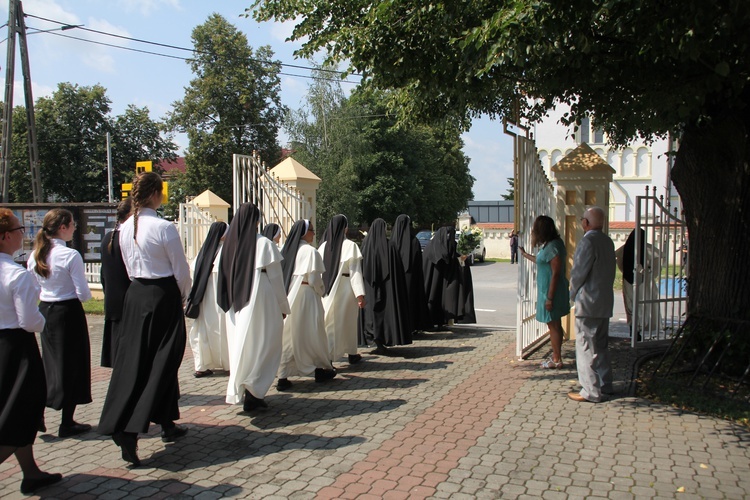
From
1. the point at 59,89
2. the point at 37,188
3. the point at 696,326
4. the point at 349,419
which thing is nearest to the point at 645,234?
the point at 696,326

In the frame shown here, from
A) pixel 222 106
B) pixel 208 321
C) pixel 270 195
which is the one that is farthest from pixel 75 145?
pixel 208 321

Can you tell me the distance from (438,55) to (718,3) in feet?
8.76

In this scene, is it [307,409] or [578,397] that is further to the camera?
[578,397]

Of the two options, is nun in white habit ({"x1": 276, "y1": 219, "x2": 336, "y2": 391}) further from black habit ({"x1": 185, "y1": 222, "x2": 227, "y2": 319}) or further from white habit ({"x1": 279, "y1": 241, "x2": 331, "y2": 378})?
black habit ({"x1": 185, "y1": 222, "x2": 227, "y2": 319})

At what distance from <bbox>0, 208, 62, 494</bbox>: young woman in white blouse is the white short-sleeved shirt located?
31.5 inches

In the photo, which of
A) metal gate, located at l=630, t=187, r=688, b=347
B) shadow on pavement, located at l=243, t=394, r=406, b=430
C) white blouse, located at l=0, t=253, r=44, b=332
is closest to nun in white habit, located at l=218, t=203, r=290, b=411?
shadow on pavement, located at l=243, t=394, r=406, b=430

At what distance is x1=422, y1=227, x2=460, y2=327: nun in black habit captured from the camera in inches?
425

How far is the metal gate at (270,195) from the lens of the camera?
10.1 metres

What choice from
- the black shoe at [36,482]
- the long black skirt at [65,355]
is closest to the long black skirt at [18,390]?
the black shoe at [36,482]

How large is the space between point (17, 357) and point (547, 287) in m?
5.58

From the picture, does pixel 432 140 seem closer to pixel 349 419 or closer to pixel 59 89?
pixel 59 89

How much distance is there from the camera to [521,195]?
8.15 m

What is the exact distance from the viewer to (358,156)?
38.3 m

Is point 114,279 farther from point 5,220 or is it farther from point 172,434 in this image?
point 5,220
